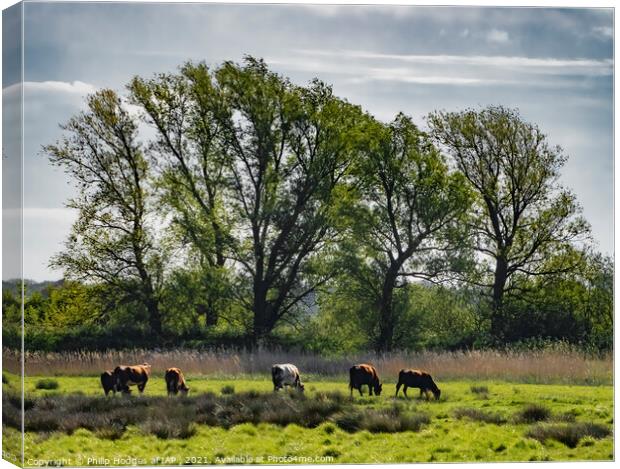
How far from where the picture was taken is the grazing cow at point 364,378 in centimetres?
1784

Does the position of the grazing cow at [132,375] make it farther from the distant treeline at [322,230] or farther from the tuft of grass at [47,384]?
the tuft of grass at [47,384]

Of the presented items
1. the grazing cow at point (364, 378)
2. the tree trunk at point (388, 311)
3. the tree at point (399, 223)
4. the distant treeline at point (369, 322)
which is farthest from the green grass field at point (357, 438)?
the tree at point (399, 223)

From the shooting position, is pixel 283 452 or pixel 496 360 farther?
pixel 496 360

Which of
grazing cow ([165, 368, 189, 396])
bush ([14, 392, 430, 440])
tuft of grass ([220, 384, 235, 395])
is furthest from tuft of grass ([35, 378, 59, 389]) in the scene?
tuft of grass ([220, 384, 235, 395])

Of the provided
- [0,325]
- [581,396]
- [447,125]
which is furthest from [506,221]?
[0,325]

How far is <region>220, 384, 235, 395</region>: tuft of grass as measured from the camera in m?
17.6

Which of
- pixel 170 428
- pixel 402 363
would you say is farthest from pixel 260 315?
pixel 170 428

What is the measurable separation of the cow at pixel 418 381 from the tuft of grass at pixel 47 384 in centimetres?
530

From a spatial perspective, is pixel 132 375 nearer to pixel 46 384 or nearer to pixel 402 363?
pixel 46 384

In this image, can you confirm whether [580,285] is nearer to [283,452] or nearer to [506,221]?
[506,221]

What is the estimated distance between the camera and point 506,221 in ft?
63.0

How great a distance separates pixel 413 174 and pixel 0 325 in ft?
23.9

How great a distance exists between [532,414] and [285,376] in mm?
3873

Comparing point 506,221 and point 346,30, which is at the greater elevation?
point 346,30
